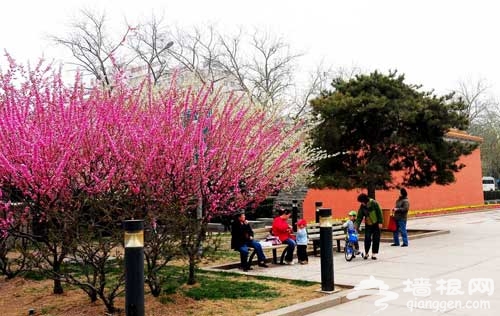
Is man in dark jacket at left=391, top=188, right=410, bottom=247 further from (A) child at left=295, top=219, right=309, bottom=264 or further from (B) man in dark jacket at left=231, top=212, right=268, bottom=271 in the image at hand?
(B) man in dark jacket at left=231, top=212, right=268, bottom=271

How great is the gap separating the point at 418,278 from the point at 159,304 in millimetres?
4295

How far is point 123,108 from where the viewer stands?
7930 mm

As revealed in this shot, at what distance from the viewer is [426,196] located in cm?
3031

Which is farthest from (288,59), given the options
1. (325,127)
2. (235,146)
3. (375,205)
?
(235,146)

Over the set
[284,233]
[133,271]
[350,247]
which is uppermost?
[133,271]

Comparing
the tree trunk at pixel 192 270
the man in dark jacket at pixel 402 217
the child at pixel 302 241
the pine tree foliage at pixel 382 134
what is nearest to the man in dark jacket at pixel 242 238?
the child at pixel 302 241

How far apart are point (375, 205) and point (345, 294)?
452cm

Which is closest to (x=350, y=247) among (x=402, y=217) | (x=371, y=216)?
(x=371, y=216)

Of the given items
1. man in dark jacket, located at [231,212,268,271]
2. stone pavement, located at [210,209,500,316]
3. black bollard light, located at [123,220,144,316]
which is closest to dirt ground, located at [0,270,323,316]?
stone pavement, located at [210,209,500,316]

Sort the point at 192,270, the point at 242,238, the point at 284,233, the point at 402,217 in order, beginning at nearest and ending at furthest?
the point at 192,270, the point at 242,238, the point at 284,233, the point at 402,217

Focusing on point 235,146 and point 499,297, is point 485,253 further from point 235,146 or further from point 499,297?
point 235,146

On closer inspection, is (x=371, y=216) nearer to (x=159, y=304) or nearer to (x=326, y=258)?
(x=326, y=258)

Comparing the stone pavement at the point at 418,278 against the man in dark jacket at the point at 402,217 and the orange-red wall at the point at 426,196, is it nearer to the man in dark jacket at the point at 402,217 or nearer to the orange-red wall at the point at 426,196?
the man in dark jacket at the point at 402,217

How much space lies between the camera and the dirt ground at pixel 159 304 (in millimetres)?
6898
